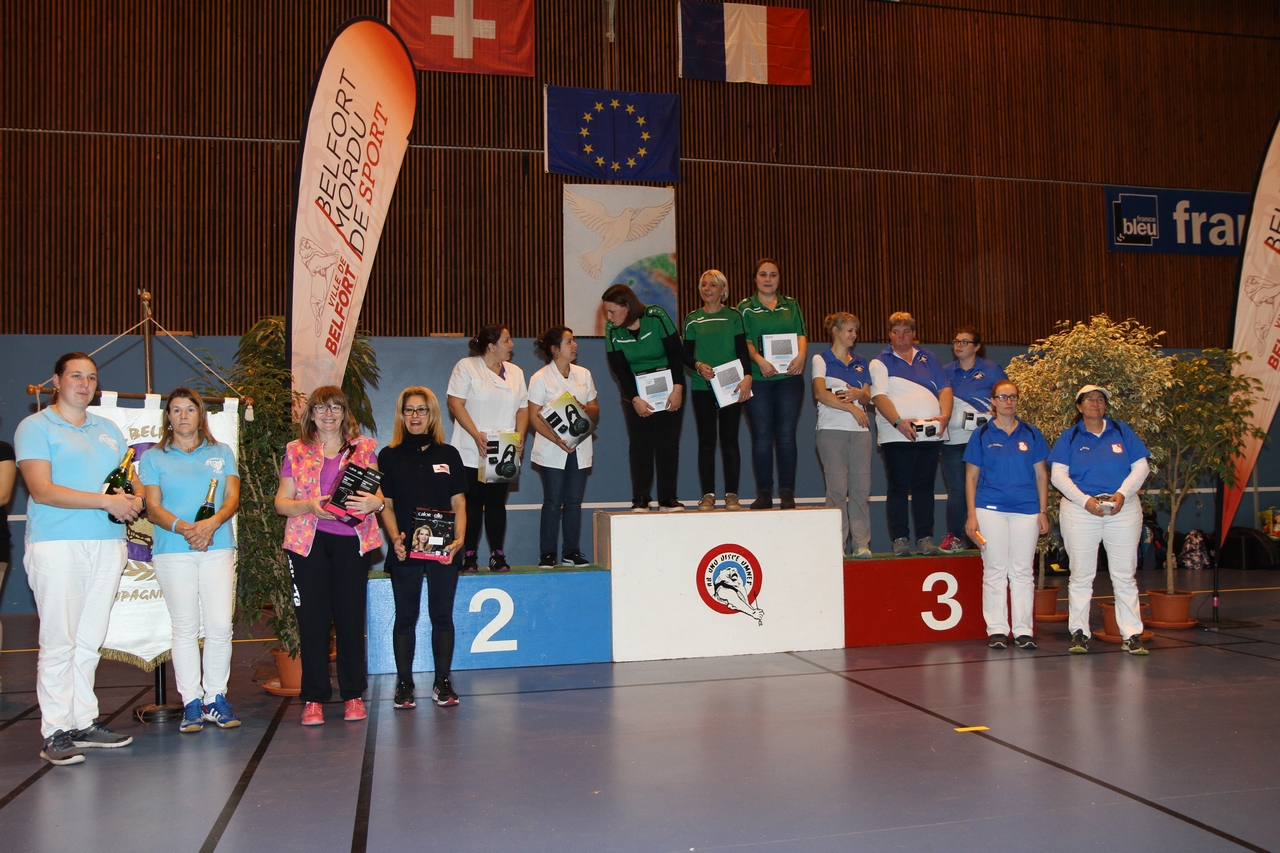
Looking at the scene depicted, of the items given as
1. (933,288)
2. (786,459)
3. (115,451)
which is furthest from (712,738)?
(933,288)

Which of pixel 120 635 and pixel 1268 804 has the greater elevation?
pixel 120 635

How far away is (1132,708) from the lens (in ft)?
13.3

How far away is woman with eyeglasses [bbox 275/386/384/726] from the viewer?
405cm

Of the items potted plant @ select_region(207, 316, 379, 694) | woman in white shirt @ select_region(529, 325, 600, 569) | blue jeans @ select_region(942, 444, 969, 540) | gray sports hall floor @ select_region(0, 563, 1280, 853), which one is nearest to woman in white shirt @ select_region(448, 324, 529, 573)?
woman in white shirt @ select_region(529, 325, 600, 569)

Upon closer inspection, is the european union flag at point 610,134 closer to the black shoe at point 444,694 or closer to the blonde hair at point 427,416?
the blonde hair at point 427,416

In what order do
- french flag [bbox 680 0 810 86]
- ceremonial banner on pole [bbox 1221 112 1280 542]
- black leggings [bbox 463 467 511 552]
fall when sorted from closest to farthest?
black leggings [bbox 463 467 511 552]
ceremonial banner on pole [bbox 1221 112 1280 542]
french flag [bbox 680 0 810 86]

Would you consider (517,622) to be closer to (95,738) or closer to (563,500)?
(563,500)

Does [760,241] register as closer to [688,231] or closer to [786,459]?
[688,231]

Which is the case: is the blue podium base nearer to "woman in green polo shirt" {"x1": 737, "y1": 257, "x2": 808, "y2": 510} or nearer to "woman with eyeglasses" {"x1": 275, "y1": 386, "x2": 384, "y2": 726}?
"woman with eyeglasses" {"x1": 275, "y1": 386, "x2": 384, "y2": 726}

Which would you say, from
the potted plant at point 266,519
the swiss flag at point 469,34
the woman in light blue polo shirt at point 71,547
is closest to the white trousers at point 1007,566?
the potted plant at point 266,519

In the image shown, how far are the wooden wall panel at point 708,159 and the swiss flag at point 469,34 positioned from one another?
16 centimetres

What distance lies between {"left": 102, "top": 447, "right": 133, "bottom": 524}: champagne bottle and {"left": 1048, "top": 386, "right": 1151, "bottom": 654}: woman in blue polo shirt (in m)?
4.76

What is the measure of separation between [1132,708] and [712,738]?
1.87m

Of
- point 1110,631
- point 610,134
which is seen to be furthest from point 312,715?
point 610,134
